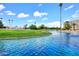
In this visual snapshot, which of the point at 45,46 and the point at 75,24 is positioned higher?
the point at 75,24

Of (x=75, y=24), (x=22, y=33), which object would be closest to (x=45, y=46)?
(x=22, y=33)

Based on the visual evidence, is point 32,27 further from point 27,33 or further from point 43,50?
point 43,50

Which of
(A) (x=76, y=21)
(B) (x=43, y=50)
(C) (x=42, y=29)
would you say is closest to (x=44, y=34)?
→ (C) (x=42, y=29)

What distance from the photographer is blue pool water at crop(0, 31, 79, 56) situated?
8.03 feet

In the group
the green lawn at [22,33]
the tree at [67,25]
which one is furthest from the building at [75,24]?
the green lawn at [22,33]

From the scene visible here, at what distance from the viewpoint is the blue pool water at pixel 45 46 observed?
2447mm

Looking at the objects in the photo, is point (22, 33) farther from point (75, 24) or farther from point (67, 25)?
point (75, 24)

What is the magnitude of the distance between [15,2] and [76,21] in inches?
32.4

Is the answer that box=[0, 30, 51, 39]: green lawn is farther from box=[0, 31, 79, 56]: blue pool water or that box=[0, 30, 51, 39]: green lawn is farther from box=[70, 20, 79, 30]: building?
box=[70, 20, 79, 30]: building

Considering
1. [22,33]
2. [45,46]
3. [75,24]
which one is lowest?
[45,46]

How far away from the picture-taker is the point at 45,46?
2510mm

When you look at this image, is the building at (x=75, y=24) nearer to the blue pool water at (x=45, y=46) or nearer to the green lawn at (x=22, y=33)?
the blue pool water at (x=45, y=46)

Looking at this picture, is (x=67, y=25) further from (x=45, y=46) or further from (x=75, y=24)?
(x=45, y=46)

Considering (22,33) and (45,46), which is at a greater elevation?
(22,33)
